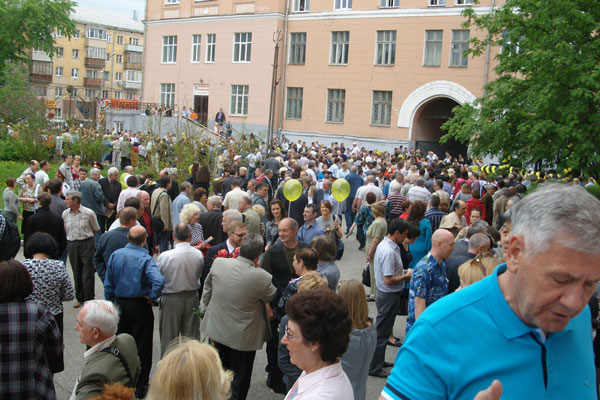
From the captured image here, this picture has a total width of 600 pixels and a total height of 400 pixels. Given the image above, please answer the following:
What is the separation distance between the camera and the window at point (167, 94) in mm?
50188

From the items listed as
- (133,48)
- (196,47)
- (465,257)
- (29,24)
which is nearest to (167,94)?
(196,47)

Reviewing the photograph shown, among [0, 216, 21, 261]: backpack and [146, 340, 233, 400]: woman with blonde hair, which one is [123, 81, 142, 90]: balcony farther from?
[146, 340, 233, 400]: woman with blonde hair

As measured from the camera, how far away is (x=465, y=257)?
7.11 m

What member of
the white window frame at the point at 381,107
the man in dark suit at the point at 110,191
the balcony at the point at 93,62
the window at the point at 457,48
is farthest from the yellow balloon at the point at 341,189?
the balcony at the point at 93,62

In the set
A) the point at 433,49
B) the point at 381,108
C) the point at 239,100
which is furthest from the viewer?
the point at 239,100

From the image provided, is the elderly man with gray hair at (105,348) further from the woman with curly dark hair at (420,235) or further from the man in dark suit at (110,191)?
the man in dark suit at (110,191)

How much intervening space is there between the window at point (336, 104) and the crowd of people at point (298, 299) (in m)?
27.2

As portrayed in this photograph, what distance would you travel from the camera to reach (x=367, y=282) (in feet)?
30.6

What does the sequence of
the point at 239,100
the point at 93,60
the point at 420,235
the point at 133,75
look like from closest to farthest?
1. the point at 420,235
2. the point at 239,100
3. the point at 93,60
4. the point at 133,75

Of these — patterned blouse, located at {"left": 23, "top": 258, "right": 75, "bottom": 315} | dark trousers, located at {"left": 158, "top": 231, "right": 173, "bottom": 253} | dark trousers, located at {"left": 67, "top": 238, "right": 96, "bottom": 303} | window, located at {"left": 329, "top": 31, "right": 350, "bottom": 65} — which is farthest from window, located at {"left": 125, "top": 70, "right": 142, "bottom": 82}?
patterned blouse, located at {"left": 23, "top": 258, "right": 75, "bottom": 315}

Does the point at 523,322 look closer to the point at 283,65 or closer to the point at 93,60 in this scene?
the point at 283,65

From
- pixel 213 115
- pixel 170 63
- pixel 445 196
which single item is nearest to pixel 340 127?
pixel 213 115

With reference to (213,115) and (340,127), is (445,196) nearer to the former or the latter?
(340,127)

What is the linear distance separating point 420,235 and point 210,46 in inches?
1613
